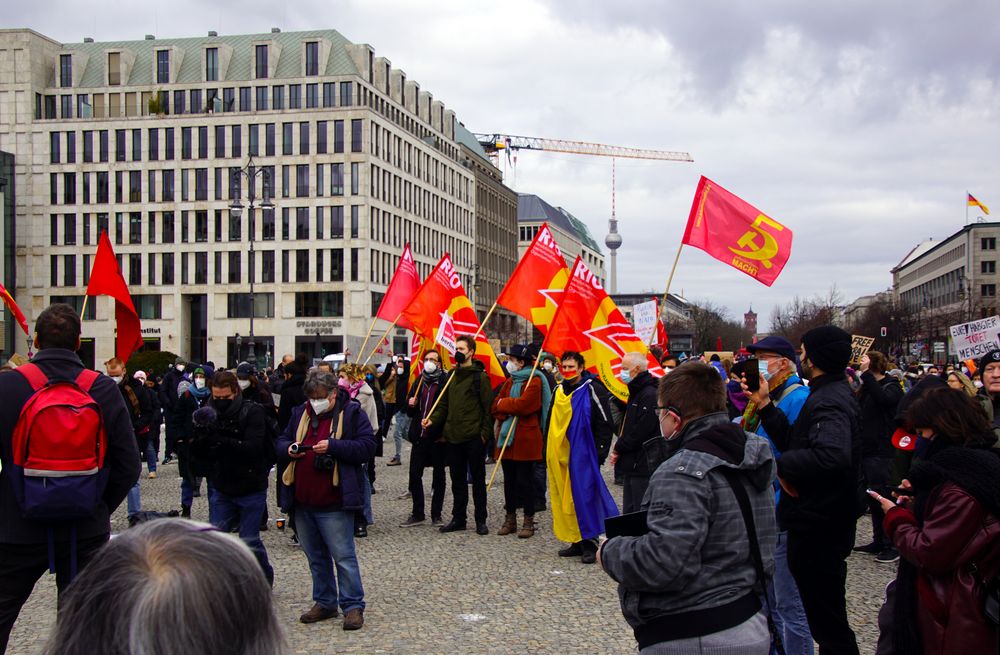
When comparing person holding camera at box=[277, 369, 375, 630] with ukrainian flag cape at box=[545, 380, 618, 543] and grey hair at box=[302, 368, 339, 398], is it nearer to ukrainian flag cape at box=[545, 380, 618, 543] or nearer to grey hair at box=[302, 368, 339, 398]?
grey hair at box=[302, 368, 339, 398]

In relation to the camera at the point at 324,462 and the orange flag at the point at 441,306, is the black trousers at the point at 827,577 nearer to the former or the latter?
the camera at the point at 324,462

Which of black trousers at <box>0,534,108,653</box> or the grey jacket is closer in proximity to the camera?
the grey jacket

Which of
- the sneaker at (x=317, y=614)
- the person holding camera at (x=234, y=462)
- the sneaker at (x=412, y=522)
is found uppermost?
the person holding camera at (x=234, y=462)

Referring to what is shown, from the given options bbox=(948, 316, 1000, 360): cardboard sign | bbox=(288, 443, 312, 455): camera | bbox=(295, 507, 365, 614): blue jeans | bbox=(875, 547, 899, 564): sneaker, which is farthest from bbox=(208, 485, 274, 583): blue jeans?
bbox=(948, 316, 1000, 360): cardboard sign

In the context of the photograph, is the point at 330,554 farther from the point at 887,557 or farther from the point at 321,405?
the point at 887,557

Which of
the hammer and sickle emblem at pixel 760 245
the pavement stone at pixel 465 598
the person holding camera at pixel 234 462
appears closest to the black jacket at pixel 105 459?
the pavement stone at pixel 465 598

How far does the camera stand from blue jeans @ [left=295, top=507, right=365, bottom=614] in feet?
21.7

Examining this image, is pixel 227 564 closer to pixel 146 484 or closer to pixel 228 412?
pixel 228 412

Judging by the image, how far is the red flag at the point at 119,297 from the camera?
1015 centimetres

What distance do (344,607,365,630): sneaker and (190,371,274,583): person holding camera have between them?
0.91m

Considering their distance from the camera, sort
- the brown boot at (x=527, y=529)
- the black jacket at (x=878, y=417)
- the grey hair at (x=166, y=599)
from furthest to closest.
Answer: the brown boot at (x=527, y=529) → the black jacket at (x=878, y=417) → the grey hair at (x=166, y=599)

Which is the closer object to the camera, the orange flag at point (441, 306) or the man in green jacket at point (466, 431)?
the man in green jacket at point (466, 431)

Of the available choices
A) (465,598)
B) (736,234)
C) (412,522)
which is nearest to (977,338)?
(736,234)

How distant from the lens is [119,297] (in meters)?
11.6
